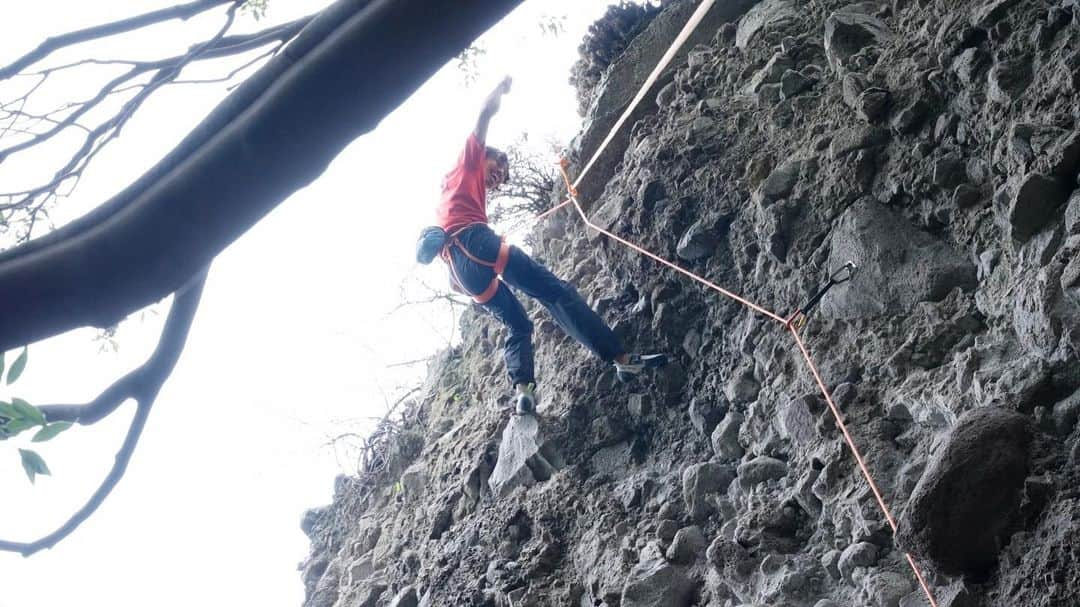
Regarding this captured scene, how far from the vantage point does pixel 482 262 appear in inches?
223

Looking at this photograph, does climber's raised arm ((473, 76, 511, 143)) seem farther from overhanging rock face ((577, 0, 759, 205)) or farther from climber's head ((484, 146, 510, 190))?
overhanging rock face ((577, 0, 759, 205))

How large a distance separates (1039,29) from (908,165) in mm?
711

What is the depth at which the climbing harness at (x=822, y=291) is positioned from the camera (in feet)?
14.1

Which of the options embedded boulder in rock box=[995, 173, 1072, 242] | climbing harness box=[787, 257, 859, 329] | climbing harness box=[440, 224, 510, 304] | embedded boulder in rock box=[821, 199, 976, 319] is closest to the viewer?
embedded boulder in rock box=[995, 173, 1072, 242]

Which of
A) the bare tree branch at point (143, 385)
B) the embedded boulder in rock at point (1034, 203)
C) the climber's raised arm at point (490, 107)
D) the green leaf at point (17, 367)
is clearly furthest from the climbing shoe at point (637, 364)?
the green leaf at point (17, 367)

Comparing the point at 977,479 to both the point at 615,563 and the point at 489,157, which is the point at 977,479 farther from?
the point at 489,157

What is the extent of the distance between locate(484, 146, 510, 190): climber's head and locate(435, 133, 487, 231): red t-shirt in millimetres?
61

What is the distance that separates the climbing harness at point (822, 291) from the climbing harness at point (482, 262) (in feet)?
5.79

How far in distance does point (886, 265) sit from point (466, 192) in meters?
2.53

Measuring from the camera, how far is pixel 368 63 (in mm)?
1394

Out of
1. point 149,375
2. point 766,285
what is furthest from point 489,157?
point 149,375

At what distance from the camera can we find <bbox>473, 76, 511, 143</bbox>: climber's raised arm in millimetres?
5820

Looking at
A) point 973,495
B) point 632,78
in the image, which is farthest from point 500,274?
point 973,495

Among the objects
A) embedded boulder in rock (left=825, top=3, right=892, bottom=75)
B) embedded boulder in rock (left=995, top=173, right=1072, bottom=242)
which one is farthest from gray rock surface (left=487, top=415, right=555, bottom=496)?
embedded boulder in rock (left=995, top=173, right=1072, bottom=242)
